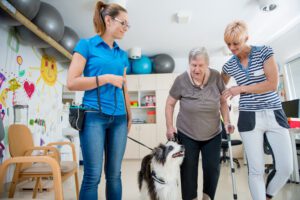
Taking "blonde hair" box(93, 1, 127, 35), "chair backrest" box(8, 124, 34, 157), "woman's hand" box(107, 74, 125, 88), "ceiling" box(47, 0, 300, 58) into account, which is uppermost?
"ceiling" box(47, 0, 300, 58)

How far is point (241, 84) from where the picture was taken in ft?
4.83

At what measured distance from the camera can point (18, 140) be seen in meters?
2.21

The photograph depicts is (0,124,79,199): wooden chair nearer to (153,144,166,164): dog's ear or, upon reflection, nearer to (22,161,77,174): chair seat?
(22,161,77,174): chair seat

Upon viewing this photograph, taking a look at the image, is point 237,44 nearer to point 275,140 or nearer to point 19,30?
point 275,140

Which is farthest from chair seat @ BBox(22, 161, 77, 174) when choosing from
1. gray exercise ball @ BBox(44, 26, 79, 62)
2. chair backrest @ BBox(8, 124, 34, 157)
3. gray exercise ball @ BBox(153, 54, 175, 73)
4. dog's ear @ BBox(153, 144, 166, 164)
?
gray exercise ball @ BBox(153, 54, 175, 73)

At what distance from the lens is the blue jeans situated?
1.07m

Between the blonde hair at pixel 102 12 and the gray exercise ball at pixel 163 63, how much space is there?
3870 millimetres

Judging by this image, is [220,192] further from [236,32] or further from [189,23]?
[189,23]

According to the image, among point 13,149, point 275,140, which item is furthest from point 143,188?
point 13,149

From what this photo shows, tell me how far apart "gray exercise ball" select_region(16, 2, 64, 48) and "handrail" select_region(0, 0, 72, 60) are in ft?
0.19

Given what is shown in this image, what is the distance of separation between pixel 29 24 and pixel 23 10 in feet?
0.62

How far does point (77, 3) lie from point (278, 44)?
159 inches

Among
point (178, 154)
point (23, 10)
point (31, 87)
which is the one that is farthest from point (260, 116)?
point (31, 87)

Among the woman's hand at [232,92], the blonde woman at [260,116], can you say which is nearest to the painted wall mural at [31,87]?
the woman's hand at [232,92]
